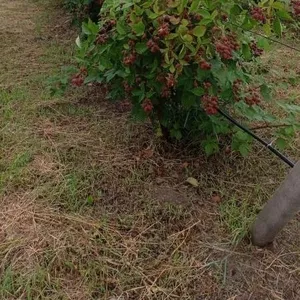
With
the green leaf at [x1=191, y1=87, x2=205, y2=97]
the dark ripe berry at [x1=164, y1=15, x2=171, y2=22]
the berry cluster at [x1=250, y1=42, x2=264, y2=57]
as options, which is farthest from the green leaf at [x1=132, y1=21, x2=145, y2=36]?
the berry cluster at [x1=250, y1=42, x2=264, y2=57]

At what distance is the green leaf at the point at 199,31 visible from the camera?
1.64m

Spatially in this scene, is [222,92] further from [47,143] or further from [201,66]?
[47,143]

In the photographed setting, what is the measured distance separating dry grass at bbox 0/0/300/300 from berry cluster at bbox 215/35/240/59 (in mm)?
712

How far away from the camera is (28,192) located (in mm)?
2051

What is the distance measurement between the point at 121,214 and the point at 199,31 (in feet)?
2.84

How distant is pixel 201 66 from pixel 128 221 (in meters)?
0.75

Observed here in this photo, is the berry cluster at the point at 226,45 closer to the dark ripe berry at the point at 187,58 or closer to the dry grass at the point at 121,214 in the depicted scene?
the dark ripe berry at the point at 187,58

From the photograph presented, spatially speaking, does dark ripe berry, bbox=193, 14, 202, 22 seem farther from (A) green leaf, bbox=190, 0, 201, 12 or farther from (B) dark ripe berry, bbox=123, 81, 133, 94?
(B) dark ripe berry, bbox=123, 81, 133, 94

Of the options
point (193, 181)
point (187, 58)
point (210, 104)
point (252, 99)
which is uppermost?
point (187, 58)

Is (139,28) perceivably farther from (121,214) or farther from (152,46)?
(121,214)

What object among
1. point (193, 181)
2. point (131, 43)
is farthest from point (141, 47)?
point (193, 181)

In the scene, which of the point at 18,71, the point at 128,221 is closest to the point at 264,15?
the point at 128,221

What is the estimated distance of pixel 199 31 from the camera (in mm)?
1640

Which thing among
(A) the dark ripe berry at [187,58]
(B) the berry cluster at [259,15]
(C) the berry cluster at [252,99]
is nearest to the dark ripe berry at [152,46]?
(A) the dark ripe berry at [187,58]
